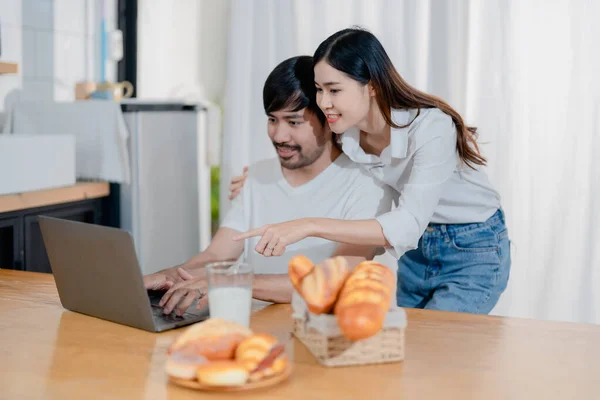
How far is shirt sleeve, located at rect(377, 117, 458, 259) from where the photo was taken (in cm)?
168

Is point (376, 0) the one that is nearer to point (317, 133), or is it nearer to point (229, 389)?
point (317, 133)

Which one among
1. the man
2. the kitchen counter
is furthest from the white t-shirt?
the kitchen counter

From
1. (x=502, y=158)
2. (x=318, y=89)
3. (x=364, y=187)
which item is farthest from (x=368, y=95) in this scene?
(x=502, y=158)

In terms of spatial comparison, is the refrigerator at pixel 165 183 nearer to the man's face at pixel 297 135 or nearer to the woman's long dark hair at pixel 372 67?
the man's face at pixel 297 135

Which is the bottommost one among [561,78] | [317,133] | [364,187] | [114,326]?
[114,326]

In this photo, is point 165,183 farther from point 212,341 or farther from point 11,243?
point 212,341

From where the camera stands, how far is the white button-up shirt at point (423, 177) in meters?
1.71

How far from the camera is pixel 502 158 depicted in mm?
2906

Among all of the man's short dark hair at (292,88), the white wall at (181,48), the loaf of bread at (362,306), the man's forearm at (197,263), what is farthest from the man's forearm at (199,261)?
the white wall at (181,48)

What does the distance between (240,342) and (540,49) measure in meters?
2.18

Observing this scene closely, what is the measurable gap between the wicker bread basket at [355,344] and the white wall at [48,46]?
208 centimetres

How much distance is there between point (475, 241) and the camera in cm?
204

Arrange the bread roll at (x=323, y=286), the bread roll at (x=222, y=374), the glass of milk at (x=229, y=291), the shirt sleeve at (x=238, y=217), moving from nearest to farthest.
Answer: the bread roll at (x=222, y=374) < the bread roll at (x=323, y=286) < the glass of milk at (x=229, y=291) < the shirt sleeve at (x=238, y=217)

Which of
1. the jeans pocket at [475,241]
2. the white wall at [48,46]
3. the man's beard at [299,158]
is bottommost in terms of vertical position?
the jeans pocket at [475,241]
